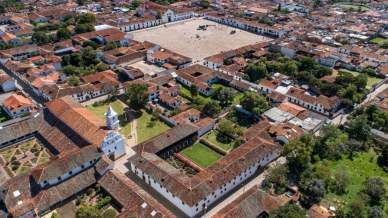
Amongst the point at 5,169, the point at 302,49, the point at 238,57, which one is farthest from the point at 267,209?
the point at 302,49

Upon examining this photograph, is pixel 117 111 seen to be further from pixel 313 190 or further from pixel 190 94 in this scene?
pixel 313 190

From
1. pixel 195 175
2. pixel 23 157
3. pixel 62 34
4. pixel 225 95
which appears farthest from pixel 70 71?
pixel 195 175

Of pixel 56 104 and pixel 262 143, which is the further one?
pixel 56 104

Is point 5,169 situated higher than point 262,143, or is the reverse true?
point 262,143

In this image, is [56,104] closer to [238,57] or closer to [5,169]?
[5,169]

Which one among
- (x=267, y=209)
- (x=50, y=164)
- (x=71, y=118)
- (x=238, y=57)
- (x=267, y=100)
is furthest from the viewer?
(x=238, y=57)
